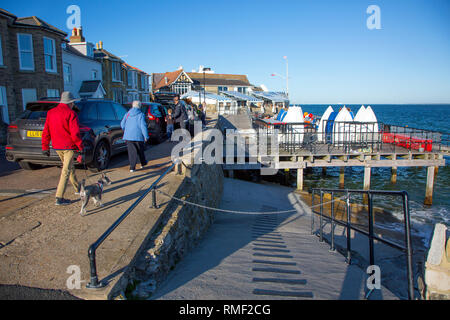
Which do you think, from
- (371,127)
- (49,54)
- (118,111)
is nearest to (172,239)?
(118,111)

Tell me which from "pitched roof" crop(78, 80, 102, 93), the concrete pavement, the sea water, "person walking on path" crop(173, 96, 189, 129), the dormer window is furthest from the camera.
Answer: "pitched roof" crop(78, 80, 102, 93)

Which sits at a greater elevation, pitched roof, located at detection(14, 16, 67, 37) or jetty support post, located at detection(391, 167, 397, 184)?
pitched roof, located at detection(14, 16, 67, 37)

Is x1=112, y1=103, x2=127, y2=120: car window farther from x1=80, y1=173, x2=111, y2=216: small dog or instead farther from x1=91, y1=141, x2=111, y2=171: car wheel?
x1=80, y1=173, x2=111, y2=216: small dog

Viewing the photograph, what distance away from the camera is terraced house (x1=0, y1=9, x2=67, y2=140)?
16.1 metres

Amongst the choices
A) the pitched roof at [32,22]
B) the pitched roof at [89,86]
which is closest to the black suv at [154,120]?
the pitched roof at [32,22]

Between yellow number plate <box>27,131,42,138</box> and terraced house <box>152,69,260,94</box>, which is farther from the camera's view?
terraced house <box>152,69,260,94</box>

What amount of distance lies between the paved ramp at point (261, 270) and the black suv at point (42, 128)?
354cm

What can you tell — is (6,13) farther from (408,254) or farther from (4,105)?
(408,254)

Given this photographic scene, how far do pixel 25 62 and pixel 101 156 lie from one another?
14.4 m

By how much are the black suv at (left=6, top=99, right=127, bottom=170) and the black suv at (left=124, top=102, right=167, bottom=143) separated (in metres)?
5.08

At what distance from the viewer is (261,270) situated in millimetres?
4691

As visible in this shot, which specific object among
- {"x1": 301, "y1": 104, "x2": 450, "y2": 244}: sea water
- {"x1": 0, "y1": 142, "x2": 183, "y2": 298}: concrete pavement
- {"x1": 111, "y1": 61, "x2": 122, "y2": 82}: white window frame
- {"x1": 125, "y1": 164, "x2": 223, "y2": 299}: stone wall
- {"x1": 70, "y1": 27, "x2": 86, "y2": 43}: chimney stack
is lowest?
{"x1": 301, "y1": 104, "x2": 450, "y2": 244}: sea water

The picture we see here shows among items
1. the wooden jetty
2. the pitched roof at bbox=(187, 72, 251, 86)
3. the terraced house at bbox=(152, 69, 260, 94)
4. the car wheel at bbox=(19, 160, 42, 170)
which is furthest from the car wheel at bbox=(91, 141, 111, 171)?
the pitched roof at bbox=(187, 72, 251, 86)
